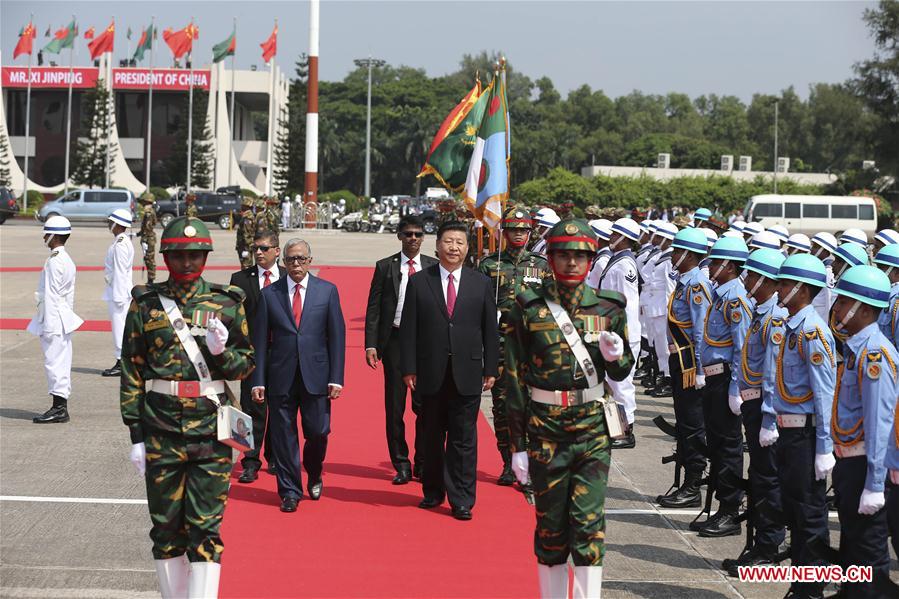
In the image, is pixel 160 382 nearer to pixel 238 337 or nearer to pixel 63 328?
pixel 238 337

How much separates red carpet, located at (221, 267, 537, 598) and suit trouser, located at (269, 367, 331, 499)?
0.82ft

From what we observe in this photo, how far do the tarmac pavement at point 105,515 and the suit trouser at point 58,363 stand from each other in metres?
0.41

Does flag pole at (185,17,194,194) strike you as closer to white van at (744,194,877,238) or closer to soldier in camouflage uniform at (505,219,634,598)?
white van at (744,194,877,238)

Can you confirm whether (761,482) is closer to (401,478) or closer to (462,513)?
(462,513)

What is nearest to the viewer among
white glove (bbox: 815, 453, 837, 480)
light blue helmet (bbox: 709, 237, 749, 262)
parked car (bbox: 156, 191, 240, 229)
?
white glove (bbox: 815, 453, 837, 480)

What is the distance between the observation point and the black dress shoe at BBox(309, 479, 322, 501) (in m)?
8.80

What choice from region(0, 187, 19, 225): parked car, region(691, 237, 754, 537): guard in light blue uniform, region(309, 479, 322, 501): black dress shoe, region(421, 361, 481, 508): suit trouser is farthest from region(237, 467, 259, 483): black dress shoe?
region(0, 187, 19, 225): parked car

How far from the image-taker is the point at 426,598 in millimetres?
6535

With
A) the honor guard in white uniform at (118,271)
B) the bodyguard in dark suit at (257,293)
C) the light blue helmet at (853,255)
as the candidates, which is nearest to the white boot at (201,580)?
the bodyguard in dark suit at (257,293)

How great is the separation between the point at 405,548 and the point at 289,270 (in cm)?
243

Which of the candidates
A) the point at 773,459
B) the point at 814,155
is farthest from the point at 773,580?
the point at 814,155

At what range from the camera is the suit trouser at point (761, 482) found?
716 cm

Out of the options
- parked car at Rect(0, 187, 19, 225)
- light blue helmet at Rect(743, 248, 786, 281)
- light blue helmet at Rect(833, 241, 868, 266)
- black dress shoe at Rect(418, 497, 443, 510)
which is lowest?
black dress shoe at Rect(418, 497, 443, 510)

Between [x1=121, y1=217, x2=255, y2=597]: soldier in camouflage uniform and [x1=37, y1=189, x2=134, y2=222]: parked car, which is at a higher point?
[x1=37, y1=189, x2=134, y2=222]: parked car
